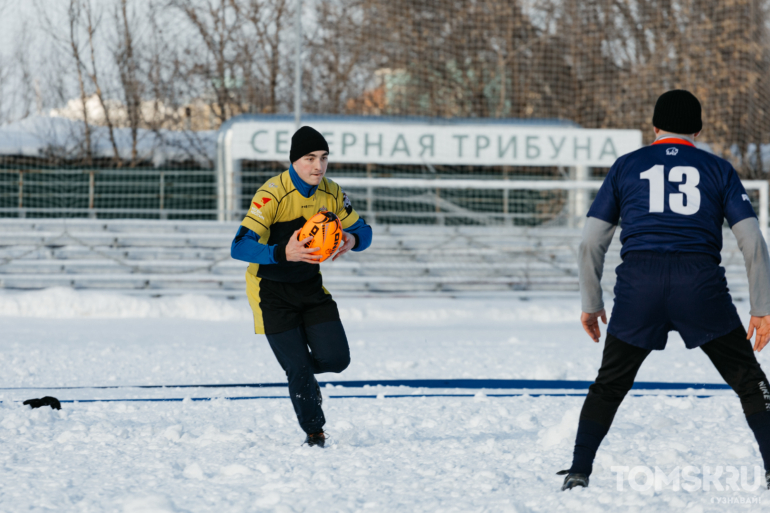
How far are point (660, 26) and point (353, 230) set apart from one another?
1698 cm

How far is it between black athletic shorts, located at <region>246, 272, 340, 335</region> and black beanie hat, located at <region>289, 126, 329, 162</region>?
629 millimetres

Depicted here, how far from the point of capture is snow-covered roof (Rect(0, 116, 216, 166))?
17.4 meters

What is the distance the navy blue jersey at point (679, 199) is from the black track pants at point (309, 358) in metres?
1.56

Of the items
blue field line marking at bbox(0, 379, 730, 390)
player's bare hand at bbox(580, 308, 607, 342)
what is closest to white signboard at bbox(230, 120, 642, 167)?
blue field line marking at bbox(0, 379, 730, 390)

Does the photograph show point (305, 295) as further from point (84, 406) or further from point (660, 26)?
point (660, 26)

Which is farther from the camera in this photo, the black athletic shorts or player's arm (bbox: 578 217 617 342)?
the black athletic shorts

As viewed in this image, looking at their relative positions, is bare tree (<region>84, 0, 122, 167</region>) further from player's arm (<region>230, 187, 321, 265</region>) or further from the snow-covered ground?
player's arm (<region>230, 187, 321, 265</region>)

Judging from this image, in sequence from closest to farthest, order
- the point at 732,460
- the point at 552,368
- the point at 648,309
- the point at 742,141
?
the point at 648,309 → the point at 732,460 → the point at 552,368 → the point at 742,141

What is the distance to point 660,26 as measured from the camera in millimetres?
18828

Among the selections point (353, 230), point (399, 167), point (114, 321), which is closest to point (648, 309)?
point (353, 230)

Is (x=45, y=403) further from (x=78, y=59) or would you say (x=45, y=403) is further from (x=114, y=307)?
(x=78, y=59)

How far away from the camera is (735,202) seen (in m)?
2.96

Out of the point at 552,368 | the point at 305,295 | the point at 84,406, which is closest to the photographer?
the point at 305,295

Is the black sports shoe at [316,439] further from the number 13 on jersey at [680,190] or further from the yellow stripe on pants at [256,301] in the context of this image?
the number 13 on jersey at [680,190]
